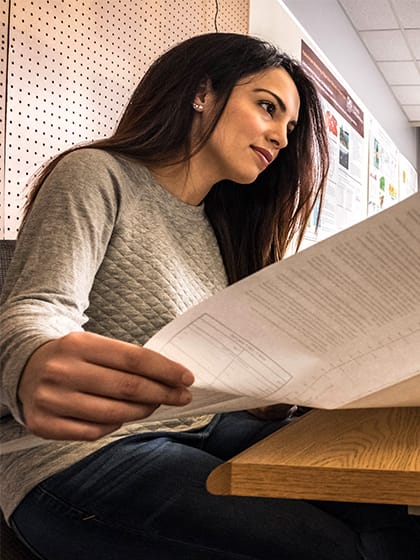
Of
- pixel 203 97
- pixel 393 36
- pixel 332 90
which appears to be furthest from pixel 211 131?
pixel 393 36

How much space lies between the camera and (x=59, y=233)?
83 centimetres

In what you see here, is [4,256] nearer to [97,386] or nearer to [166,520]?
[166,520]

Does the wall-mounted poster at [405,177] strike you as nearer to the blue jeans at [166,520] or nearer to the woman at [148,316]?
the woman at [148,316]

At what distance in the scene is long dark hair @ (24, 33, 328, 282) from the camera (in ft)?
3.97

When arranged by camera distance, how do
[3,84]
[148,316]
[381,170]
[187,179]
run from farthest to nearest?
1. [381,170]
2. [3,84]
3. [187,179]
4. [148,316]

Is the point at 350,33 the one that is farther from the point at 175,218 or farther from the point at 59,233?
the point at 59,233

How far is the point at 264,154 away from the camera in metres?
1.33

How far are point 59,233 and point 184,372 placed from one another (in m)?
0.39

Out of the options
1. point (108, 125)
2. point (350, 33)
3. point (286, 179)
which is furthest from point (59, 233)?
point (350, 33)

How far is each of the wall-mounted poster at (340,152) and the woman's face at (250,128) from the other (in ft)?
6.03

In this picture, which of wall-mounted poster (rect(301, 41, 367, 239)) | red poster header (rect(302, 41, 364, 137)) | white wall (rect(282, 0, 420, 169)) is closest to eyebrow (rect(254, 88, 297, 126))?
red poster header (rect(302, 41, 364, 137))

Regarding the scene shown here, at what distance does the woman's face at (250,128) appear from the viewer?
127 centimetres

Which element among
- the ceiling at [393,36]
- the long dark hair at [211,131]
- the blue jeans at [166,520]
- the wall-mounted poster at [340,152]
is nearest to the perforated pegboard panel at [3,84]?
the long dark hair at [211,131]

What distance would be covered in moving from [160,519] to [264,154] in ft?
2.59
